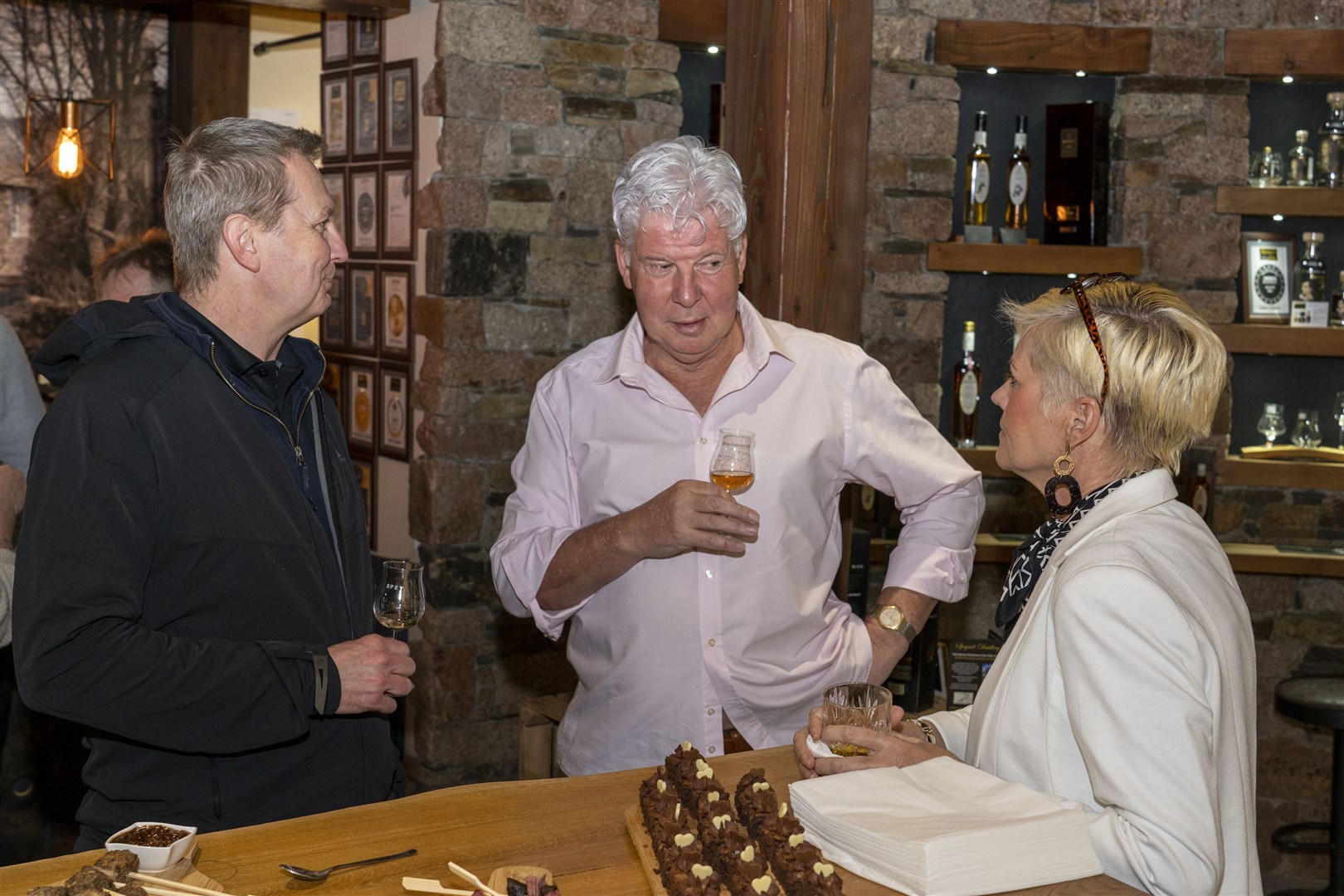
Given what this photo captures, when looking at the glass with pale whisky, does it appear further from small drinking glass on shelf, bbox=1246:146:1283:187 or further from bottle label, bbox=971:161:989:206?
small drinking glass on shelf, bbox=1246:146:1283:187

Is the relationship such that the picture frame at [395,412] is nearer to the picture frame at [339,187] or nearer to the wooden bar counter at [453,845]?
the picture frame at [339,187]

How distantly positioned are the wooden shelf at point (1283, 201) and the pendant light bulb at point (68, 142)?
→ 550cm

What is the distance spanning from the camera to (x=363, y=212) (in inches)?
212

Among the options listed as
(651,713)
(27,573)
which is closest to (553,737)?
(651,713)

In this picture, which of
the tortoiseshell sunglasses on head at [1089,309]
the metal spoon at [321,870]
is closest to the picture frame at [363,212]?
the tortoiseshell sunglasses on head at [1089,309]

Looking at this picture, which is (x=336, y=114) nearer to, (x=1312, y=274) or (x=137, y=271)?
(x=137, y=271)

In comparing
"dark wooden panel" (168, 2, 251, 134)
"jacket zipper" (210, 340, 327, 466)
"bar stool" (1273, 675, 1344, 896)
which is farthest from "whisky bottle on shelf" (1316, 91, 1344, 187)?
"dark wooden panel" (168, 2, 251, 134)

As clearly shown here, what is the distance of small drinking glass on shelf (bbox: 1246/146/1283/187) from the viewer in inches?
194

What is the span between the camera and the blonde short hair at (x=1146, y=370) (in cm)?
185

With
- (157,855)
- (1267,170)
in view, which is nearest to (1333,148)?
(1267,170)

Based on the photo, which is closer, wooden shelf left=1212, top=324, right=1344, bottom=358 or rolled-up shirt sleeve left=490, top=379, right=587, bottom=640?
rolled-up shirt sleeve left=490, top=379, right=587, bottom=640

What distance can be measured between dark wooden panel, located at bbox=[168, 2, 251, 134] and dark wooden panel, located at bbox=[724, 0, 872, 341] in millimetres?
4840

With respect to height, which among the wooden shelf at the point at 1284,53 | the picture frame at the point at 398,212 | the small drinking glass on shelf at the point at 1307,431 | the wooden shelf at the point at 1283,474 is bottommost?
the wooden shelf at the point at 1283,474

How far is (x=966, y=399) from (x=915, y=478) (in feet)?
8.15
